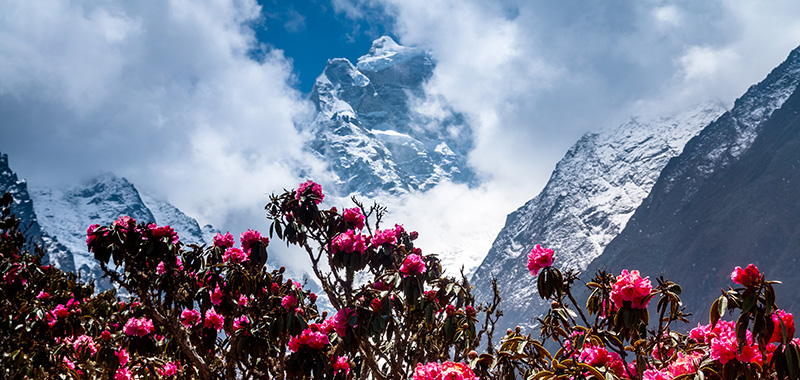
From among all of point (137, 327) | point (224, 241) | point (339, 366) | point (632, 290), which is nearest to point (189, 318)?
point (137, 327)

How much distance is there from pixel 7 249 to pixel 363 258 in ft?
17.2

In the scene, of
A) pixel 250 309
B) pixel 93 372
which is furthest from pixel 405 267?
pixel 93 372

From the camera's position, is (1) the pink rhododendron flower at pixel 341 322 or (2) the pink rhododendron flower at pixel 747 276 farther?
(1) the pink rhododendron flower at pixel 341 322

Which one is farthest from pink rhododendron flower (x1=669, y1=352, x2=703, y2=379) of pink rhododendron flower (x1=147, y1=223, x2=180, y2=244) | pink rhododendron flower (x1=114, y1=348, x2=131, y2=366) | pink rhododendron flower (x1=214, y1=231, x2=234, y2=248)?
pink rhododendron flower (x1=114, y1=348, x2=131, y2=366)

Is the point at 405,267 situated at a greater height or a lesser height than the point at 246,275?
lesser

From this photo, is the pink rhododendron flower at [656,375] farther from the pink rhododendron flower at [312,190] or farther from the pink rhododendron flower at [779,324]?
the pink rhododendron flower at [312,190]

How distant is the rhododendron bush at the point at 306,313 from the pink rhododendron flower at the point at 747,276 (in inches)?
29.4

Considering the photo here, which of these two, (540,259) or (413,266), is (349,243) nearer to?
(413,266)

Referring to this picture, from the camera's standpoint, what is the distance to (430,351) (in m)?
6.52

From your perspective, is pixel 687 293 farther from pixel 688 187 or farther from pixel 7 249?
pixel 7 249

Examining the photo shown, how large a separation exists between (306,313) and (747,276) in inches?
184

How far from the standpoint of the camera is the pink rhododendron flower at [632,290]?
344 cm

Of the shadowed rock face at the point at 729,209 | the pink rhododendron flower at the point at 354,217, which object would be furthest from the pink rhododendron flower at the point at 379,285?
the shadowed rock face at the point at 729,209

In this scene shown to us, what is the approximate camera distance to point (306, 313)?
616 centimetres
